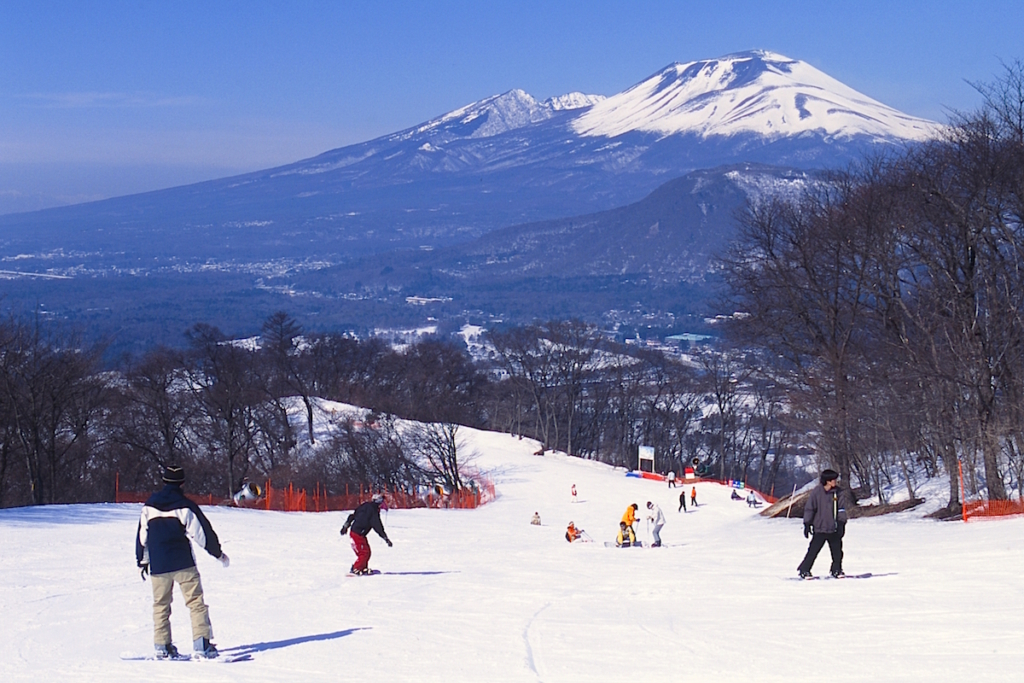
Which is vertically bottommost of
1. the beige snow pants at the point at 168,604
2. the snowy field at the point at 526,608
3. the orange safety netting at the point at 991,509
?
the snowy field at the point at 526,608

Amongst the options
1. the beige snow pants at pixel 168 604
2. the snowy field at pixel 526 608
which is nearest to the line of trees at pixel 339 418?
the snowy field at pixel 526 608

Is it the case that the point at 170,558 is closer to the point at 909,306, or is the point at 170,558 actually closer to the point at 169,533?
the point at 169,533

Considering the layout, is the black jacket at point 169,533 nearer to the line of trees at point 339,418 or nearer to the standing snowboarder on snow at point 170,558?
the standing snowboarder on snow at point 170,558

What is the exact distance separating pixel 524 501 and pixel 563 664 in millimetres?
33597

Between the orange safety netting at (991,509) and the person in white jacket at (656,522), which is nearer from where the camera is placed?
the orange safety netting at (991,509)

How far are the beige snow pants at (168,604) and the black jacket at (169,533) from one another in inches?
2.9

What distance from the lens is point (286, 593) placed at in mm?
14266

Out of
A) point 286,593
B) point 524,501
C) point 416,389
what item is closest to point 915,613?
point 286,593

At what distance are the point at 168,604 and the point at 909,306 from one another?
26.6 metres

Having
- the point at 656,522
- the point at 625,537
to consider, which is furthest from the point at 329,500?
the point at 656,522

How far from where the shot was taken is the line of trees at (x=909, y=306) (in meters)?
24.1

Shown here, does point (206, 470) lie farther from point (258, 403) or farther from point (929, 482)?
point (929, 482)

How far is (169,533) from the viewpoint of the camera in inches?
374

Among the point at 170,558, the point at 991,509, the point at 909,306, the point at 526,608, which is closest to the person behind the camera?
the point at 170,558
